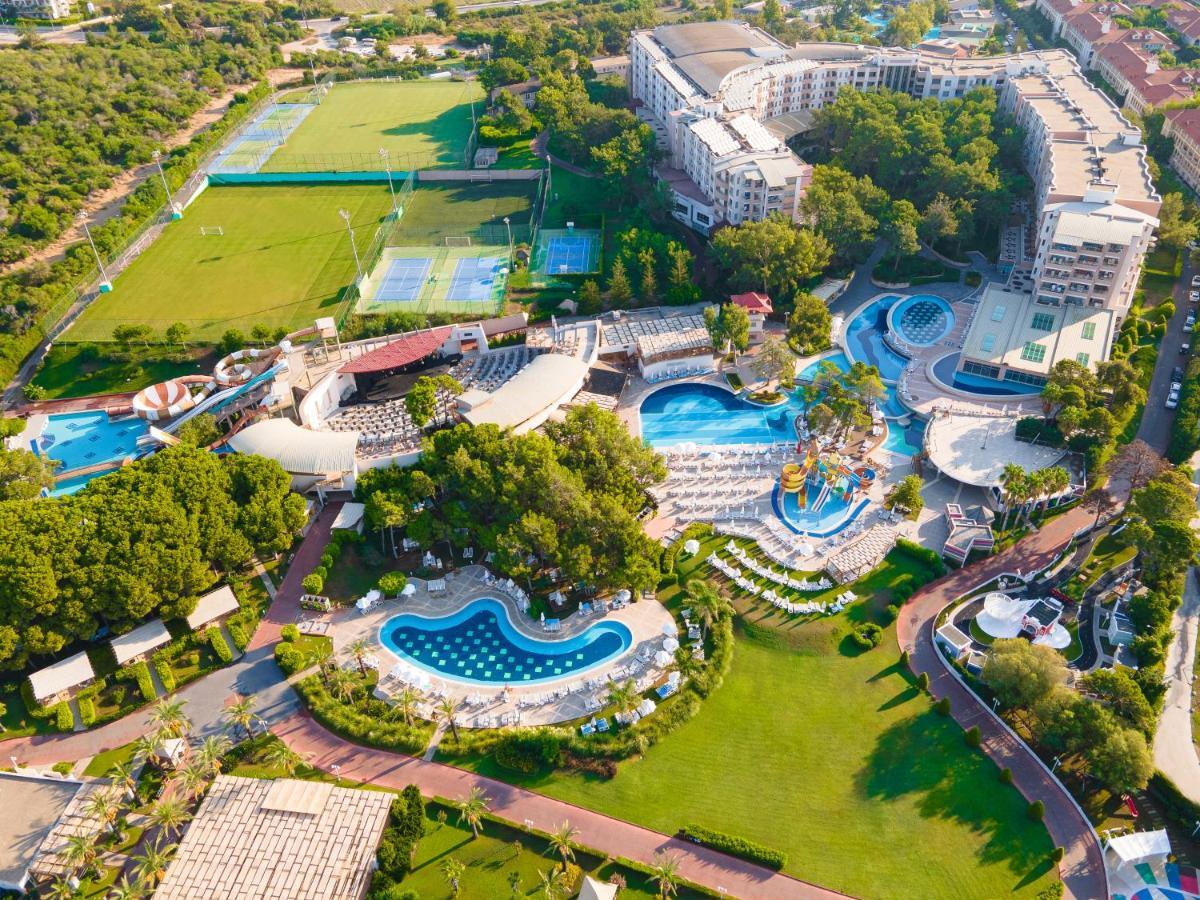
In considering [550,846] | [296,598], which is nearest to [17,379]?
[296,598]

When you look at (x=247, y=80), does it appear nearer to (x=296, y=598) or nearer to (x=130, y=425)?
(x=130, y=425)

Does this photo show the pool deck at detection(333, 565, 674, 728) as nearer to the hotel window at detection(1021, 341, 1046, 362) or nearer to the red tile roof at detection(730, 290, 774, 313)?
the red tile roof at detection(730, 290, 774, 313)

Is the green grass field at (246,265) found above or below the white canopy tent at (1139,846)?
above

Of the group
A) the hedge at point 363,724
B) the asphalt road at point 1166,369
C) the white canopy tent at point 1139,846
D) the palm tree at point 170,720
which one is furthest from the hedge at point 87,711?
the asphalt road at point 1166,369

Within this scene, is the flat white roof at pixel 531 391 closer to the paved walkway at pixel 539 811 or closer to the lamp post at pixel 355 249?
the paved walkway at pixel 539 811

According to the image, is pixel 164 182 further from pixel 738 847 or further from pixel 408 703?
pixel 738 847
